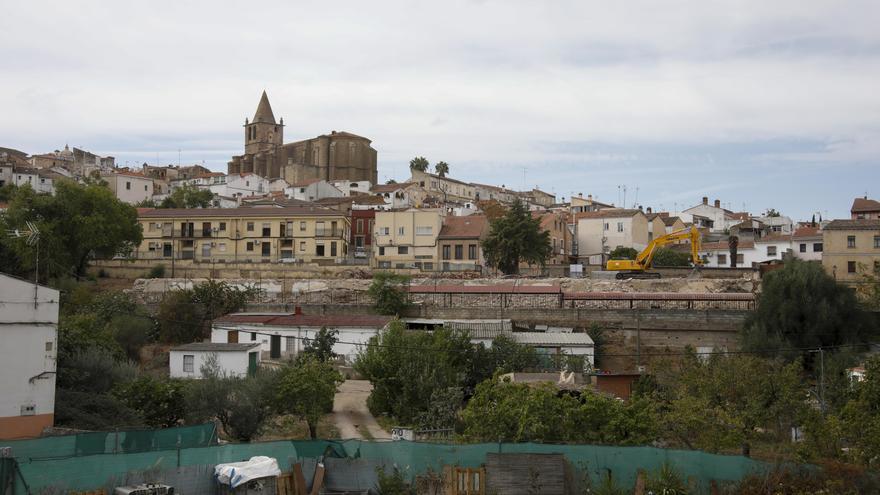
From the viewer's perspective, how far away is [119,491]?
1570 centimetres

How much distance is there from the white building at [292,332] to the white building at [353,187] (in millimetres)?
59172

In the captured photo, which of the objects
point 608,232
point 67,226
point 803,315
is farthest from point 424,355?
point 608,232

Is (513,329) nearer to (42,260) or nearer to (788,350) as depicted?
(788,350)

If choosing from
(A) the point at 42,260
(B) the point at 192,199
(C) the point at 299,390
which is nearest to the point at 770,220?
(B) the point at 192,199

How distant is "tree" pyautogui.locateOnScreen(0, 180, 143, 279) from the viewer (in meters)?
52.2

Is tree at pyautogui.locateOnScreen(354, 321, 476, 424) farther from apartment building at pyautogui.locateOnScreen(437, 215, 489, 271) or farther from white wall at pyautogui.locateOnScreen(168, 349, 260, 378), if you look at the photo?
apartment building at pyautogui.locateOnScreen(437, 215, 489, 271)

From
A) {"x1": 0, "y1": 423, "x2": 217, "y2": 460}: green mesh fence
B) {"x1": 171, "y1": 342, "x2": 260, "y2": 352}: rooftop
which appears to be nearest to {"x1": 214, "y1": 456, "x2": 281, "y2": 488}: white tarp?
{"x1": 0, "y1": 423, "x2": 217, "y2": 460}: green mesh fence

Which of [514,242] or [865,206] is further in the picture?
[865,206]

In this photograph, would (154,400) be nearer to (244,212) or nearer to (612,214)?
(244,212)

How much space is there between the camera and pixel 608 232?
7506 centimetres

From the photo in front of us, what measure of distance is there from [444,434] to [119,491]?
11739mm

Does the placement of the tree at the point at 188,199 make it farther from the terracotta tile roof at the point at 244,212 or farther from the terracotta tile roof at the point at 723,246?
the terracotta tile roof at the point at 723,246

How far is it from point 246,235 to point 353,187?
136 ft

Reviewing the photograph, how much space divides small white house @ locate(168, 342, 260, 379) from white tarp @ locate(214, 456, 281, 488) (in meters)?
15.5
